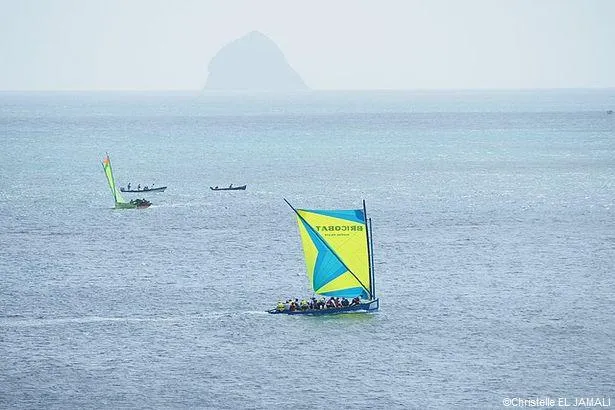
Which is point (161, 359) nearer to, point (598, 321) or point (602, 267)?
point (598, 321)

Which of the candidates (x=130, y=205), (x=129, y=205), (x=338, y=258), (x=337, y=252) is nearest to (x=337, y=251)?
(x=337, y=252)

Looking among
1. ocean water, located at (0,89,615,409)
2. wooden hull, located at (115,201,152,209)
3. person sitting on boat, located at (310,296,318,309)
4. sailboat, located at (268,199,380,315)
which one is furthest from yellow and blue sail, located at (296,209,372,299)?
wooden hull, located at (115,201,152,209)

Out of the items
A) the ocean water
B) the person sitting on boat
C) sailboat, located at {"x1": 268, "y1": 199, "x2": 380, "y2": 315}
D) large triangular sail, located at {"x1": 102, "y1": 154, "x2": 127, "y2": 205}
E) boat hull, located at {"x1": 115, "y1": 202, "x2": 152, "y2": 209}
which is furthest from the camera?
boat hull, located at {"x1": 115, "y1": 202, "x2": 152, "y2": 209}

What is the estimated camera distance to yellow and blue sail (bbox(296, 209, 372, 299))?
80188mm

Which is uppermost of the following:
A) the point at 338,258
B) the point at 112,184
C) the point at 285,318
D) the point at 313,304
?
Answer: the point at 338,258

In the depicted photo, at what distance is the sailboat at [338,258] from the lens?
263 ft

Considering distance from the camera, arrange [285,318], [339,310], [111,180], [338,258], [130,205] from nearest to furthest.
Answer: [285,318], [339,310], [338,258], [111,180], [130,205]

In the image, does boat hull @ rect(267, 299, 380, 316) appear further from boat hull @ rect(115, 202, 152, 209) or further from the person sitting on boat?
boat hull @ rect(115, 202, 152, 209)

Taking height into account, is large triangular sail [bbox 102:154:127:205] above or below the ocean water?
above

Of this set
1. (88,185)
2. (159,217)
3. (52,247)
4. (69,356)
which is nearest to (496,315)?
(69,356)

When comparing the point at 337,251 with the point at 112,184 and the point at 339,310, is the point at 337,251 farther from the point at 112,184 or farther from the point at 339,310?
the point at 112,184

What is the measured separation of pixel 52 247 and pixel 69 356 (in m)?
38.8

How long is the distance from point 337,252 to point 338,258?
45 cm

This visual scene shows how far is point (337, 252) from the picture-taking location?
266 ft
